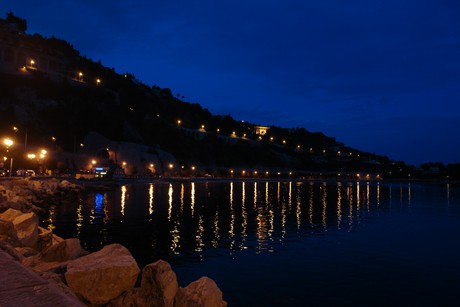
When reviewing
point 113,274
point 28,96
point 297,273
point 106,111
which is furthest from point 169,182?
point 113,274

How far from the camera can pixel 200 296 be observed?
1023 cm

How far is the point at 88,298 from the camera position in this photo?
974cm

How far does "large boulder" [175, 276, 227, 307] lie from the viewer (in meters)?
10.1

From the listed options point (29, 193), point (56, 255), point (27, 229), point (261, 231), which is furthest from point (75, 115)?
point (56, 255)

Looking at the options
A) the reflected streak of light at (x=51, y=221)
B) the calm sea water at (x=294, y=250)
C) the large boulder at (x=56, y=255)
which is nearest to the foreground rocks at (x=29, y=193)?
the reflected streak of light at (x=51, y=221)

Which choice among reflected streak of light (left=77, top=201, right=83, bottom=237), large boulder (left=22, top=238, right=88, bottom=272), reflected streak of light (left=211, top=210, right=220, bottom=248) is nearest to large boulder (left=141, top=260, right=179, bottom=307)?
large boulder (left=22, top=238, right=88, bottom=272)

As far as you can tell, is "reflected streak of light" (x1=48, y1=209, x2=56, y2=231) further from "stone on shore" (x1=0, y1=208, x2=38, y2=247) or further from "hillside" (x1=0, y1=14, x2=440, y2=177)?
→ "hillside" (x1=0, y1=14, x2=440, y2=177)

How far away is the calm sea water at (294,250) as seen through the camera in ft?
48.1

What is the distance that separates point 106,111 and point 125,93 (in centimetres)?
3855

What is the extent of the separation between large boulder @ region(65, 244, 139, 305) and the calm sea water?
456 cm

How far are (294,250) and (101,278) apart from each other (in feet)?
43.9

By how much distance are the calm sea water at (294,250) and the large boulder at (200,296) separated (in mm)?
3017

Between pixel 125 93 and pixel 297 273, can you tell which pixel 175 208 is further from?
pixel 125 93

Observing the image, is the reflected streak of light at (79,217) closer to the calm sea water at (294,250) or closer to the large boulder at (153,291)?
the calm sea water at (294,250)
